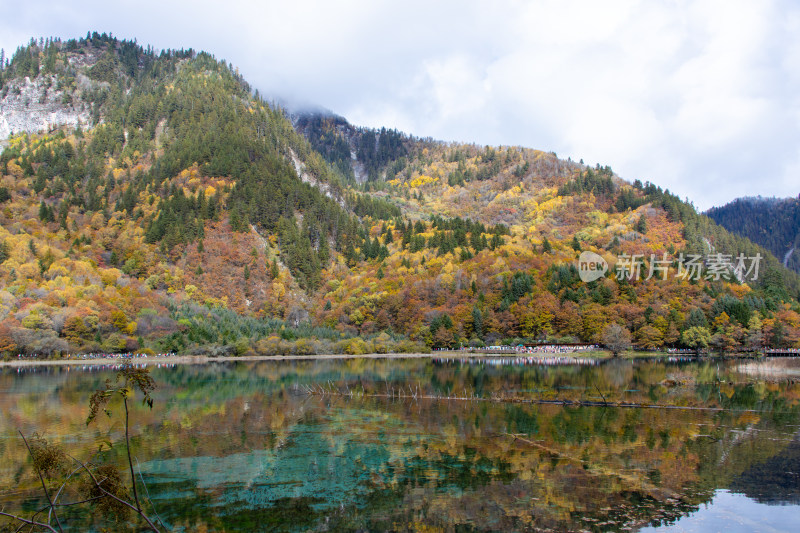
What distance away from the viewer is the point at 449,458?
75.0ft

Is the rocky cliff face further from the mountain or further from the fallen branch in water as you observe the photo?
the fallen branch in water

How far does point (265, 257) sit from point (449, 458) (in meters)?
128

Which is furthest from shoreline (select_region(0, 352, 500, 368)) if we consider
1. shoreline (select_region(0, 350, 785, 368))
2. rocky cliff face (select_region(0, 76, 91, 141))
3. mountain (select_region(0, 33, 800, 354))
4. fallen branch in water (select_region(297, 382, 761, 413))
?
rocky cliff face (select_region(0, 76, 91, 141))

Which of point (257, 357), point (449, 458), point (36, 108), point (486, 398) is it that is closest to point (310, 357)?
point (257, 357)

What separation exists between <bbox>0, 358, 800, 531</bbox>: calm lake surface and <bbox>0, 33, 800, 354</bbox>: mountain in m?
60.8

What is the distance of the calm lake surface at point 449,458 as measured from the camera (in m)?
16.4

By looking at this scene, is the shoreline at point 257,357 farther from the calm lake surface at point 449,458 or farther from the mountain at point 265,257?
the calm lake surface at point 449,458

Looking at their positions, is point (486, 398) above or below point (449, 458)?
below

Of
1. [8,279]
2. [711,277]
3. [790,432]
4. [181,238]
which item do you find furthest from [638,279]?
[8,279]

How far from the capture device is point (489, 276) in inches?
5217

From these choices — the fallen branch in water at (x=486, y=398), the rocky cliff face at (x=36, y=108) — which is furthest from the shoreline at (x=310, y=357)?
the rocky cliff face at (x=36, y=108)

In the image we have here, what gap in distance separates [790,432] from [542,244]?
433 feet

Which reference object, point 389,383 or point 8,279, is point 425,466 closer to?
point 389,383

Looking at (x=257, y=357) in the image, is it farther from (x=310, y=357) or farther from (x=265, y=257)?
(x=265, y=257)
